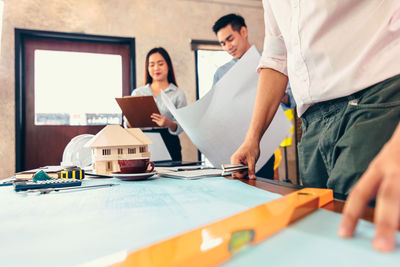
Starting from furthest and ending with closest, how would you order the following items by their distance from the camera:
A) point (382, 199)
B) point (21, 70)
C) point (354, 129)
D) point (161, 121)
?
point (21, 70)
point (161, 121)
point (354, 129)
point (382, 199)

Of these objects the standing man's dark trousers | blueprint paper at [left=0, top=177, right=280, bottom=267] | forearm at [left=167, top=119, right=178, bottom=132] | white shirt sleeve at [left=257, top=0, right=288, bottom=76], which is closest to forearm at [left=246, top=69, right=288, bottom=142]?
white shirt sleeve at [left=257, top=0, right=288, bottom=76]

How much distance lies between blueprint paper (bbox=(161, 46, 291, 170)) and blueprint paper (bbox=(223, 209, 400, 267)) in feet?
2.77

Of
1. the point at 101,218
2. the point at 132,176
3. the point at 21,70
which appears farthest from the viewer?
the point at 21,70

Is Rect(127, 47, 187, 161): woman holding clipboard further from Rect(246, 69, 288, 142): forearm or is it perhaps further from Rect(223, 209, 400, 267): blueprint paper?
Rect(223, 209, 400, 267): blueprint paper

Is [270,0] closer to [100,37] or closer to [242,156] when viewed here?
[242,156]

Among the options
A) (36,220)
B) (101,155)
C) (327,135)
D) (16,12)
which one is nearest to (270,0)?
(327,135)

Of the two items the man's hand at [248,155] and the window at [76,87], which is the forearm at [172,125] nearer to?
the man's hand at [248,155]

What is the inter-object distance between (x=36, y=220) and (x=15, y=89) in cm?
367

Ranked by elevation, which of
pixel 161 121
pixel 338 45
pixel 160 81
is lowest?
pixel 161 121

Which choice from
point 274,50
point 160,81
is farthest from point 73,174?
point 160,81

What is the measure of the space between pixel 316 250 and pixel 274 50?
34.2 inches

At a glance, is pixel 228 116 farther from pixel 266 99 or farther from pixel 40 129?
pixel 40 129

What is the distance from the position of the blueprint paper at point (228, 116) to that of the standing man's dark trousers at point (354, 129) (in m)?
0.37

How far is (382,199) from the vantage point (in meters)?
0.27
